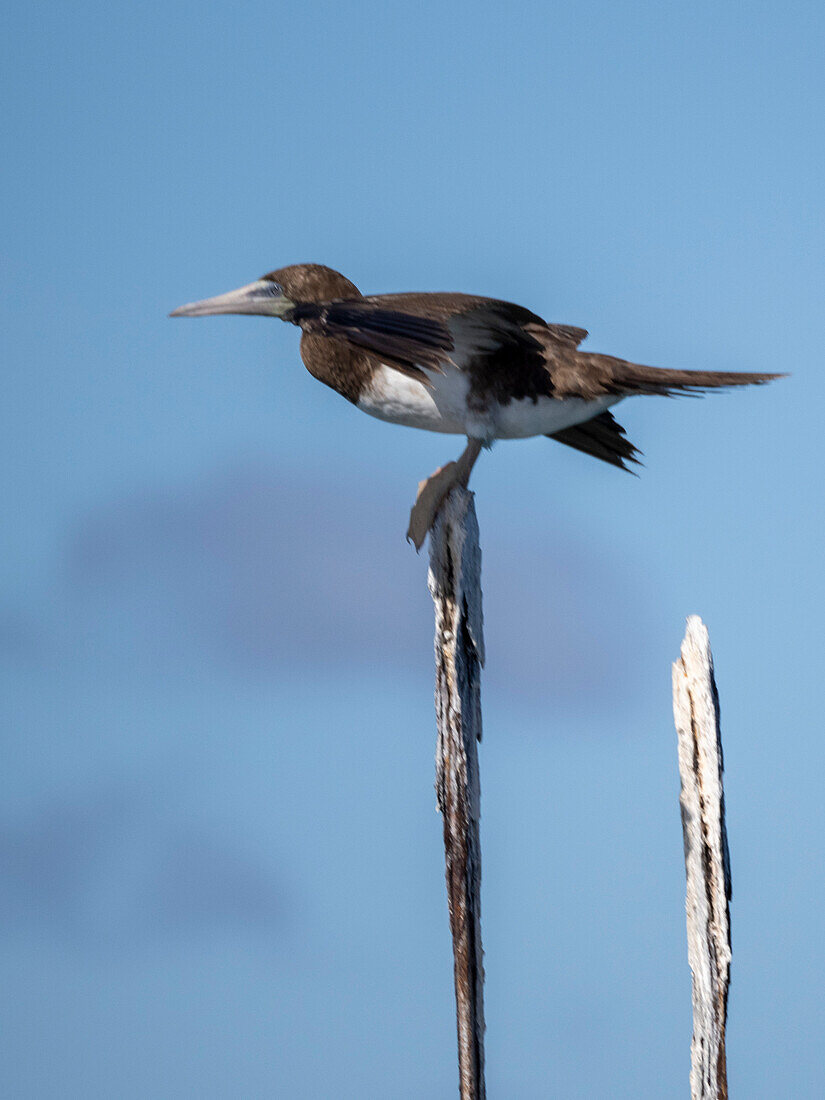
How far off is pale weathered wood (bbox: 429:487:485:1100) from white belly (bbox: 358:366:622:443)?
0.76 meters

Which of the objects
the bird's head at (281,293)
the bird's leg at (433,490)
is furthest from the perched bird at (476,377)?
the bird's head at (281,293)

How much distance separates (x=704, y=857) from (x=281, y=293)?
4.36 meters

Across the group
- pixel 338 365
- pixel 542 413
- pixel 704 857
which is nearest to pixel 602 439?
pixel 542 413

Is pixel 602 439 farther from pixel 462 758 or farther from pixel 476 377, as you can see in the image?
pixel 462 758

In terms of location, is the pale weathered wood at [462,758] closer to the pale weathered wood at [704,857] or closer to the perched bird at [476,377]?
the perched bird at [476,377]

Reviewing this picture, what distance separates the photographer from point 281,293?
9641 millimetres

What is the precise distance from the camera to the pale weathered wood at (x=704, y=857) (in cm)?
765

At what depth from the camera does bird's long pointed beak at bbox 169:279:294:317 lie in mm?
9633

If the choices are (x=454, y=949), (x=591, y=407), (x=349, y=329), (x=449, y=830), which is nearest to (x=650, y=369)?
(x=591, y=407)

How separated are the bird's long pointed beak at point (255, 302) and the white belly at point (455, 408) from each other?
1.04 metres

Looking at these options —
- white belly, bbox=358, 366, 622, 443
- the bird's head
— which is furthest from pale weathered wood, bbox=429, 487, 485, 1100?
the bird's head

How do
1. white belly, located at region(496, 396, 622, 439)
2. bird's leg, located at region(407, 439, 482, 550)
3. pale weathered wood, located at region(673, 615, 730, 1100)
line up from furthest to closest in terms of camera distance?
1. white belly, located at region(496, 396, 622, 439)
2. bird's leg, located at region(407, 439, 482, 550)
3. pale weathered wood, located at region(673, 615, 730, 1100)

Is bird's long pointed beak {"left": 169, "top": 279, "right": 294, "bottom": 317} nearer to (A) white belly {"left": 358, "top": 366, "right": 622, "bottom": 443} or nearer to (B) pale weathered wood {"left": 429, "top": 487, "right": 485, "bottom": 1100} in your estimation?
(A) white belly {"left": 358, "top": 366, "right": 622, "bottom": 443}

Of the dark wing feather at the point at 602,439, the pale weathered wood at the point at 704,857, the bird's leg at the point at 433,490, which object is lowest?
the pale weathered wood at the point at 704,857
